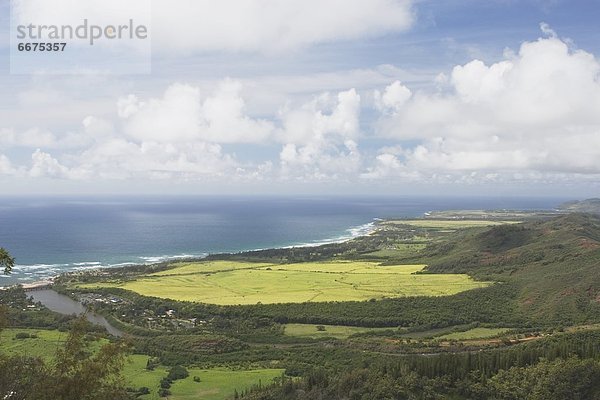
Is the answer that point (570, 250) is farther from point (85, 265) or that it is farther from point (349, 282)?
point (85, 265)

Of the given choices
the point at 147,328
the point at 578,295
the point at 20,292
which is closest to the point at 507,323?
the point at 578,295

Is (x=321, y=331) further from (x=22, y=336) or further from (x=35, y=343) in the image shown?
(x=22, y=336)

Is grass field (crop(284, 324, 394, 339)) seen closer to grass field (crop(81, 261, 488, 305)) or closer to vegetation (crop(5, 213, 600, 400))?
vegetation (crop(5, 213, 600, 400))

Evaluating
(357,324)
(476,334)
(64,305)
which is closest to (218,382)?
(357,324)

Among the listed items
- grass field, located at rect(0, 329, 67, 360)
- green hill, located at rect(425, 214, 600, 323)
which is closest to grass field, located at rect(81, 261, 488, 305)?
green hill, located at rect(425, 214, 600, 323)

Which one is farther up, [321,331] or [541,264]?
[541,264]

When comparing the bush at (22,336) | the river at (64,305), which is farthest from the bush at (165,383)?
the bush at (22,336)
